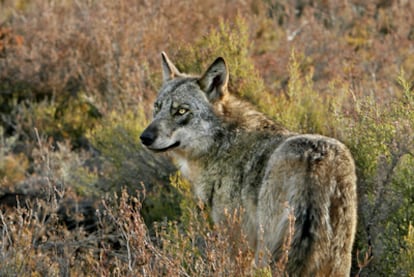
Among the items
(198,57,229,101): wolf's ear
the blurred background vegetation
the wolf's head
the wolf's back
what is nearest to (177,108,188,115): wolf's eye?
the wolf's head

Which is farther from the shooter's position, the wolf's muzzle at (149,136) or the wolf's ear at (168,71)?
the wolf's ear at (168,71)

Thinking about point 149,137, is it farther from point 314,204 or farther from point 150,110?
point 150,110

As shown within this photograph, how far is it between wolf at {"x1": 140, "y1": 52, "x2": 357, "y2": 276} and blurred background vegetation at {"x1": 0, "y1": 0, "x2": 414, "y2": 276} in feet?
0.98

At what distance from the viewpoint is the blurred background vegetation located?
4645 millimetres

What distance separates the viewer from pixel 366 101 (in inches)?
198

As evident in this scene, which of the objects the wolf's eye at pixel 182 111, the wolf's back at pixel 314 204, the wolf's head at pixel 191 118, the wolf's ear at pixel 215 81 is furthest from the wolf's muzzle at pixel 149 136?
the wolf's back at pixel 314 204

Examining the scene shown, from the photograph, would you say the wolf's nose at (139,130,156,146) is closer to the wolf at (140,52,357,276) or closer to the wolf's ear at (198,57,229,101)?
the wolf at (140,52,357,276)

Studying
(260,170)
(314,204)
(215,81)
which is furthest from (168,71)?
(314,204)

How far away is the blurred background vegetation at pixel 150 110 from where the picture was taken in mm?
4645

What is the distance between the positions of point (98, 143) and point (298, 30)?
447cm

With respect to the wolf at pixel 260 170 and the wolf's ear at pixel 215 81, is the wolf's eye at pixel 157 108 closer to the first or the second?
the wolf at pixel 260 170

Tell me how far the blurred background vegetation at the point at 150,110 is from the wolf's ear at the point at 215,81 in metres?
0.76

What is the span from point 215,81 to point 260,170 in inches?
36.5

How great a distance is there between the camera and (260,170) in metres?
4.34
